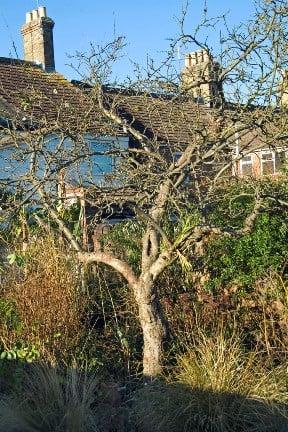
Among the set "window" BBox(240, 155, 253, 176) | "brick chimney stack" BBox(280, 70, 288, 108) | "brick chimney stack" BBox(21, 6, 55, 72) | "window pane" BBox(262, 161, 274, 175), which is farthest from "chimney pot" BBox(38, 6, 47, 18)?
"brick chimney stack" BBox(280, 70, 288, 108)

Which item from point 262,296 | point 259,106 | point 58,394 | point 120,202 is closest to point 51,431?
point 58,394

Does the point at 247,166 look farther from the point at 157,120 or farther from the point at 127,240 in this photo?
the point at 157,120

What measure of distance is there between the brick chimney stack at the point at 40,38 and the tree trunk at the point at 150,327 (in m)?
19.1

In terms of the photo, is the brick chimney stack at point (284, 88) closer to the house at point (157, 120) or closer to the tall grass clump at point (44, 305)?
the house at point (157, 120)

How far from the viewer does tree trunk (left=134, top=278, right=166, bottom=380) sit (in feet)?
20.6

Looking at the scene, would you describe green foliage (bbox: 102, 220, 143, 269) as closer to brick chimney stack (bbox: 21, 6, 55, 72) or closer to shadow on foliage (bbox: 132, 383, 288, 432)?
shadow on foliage (bbox: 132, 383, 288, 432)

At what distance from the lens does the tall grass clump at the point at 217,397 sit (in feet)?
17.9

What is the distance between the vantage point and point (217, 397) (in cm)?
556

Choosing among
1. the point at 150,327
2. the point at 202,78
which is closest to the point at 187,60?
the point at 202,78

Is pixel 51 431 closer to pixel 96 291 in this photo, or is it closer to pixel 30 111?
pixel 96 291

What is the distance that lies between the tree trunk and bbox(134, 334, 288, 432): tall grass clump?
285mm

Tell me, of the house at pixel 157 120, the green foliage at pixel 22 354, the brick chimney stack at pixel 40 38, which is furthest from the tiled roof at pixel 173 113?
the brick chimney stack at pixel 40 38

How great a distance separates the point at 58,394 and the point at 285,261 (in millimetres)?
3068

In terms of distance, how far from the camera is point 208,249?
7840 mm
